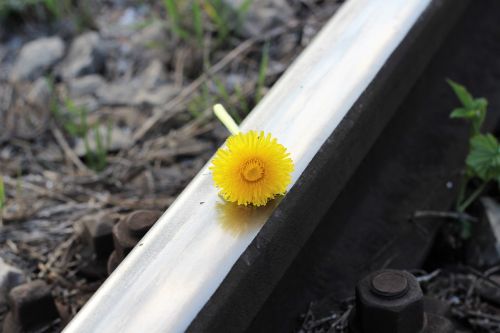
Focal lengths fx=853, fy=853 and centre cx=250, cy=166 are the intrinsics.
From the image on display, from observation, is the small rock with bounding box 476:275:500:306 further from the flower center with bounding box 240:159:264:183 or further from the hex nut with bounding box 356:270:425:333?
the flower center with bounding box 240:159:264:183

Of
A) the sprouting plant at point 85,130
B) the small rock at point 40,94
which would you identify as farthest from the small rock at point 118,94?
the small rock at point 40,94

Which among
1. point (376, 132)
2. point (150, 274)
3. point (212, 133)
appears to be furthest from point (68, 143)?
point (150, 274)

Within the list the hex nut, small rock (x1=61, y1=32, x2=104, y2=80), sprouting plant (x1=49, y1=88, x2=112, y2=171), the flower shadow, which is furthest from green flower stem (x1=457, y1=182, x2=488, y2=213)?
small rock (x1=61, y1=32, x2=104, y2=80)

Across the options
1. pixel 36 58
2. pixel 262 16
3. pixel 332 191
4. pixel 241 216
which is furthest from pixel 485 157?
pixel 36 58

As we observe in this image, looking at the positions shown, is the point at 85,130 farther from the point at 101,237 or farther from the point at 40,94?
the point at 101,237

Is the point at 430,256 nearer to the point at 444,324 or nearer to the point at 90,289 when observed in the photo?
the point at 444,324
